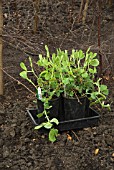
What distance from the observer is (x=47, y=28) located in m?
4.52


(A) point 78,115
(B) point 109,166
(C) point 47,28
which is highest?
(C) point 47,28

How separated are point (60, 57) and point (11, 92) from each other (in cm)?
74

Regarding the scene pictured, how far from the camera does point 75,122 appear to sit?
2.17m

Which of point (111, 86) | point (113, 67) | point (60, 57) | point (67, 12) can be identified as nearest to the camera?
point (60, 57)

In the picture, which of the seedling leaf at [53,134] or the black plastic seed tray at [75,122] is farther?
the black plastic seed tray at [75,122]

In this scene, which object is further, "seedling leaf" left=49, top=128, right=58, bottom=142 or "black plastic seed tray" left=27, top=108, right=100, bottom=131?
"black plastic seed tray" left=27, top=108, right=100, bottom=131

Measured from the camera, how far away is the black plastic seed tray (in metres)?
2.14

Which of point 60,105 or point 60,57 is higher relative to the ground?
point 60,57

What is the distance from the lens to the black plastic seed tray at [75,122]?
7.03 ft

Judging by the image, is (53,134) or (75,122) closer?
(53,134)

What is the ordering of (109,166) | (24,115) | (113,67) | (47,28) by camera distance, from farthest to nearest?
(47,28) < (113,67) < (24,115) < (109,166)

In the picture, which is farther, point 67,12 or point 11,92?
point 67,12

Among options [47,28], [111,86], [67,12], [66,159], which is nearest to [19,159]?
[66,159]

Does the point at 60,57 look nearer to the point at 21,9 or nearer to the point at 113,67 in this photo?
the point at 113,67
